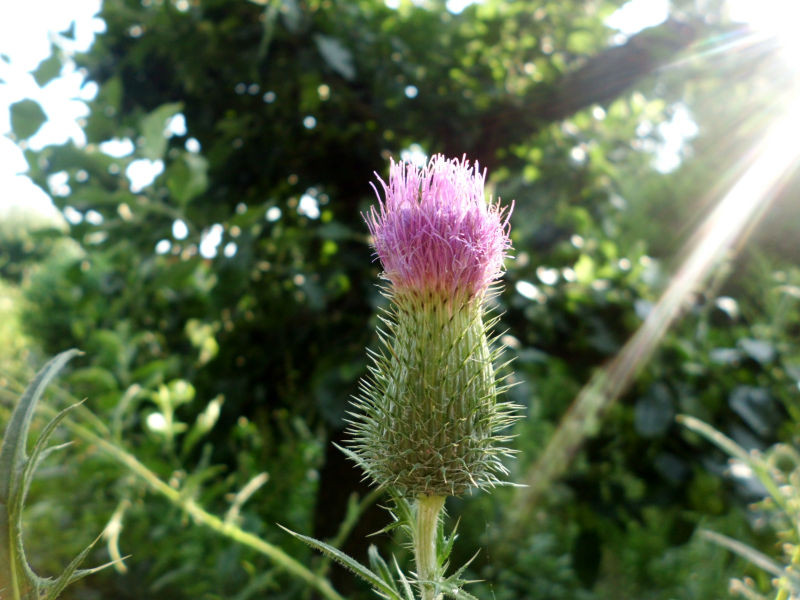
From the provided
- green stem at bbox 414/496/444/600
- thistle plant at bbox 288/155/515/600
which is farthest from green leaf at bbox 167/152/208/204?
green stem at bbox 414/496/444/600

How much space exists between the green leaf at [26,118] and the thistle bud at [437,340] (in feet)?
5.72

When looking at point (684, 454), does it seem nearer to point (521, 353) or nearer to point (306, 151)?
point (521, 353)

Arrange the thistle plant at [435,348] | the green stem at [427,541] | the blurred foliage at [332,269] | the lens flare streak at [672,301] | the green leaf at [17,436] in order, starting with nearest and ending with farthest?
1. the green leaf at [17,436]
2. the green stem at [427,541]
3. the thistle plant at [435,348]
4. the blurred foliage at [332,269]
5. the lens flare streak at [672,301]

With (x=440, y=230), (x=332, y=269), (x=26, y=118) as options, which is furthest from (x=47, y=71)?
(x=440, y=230)

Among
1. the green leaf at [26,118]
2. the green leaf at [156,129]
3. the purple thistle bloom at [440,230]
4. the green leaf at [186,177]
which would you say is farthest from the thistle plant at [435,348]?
the green leaf at [26,118]

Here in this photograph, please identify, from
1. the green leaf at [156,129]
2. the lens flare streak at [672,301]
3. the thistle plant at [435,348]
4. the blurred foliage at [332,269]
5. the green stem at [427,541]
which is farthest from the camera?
the lens flare streak at [672,301]

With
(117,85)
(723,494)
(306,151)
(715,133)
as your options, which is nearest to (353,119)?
(306,151)

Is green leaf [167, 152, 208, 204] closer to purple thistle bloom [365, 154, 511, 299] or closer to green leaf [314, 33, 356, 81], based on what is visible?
green leaf [314, 33, 356, 81]

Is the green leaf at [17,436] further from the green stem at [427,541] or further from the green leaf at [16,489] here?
the green stem at [427,541]

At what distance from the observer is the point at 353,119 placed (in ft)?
8.64

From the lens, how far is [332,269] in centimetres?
228

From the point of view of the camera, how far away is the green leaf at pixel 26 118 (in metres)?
2.20

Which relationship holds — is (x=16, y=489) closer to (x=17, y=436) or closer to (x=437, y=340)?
(x=17, y=436)

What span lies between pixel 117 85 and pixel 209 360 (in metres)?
1.15
